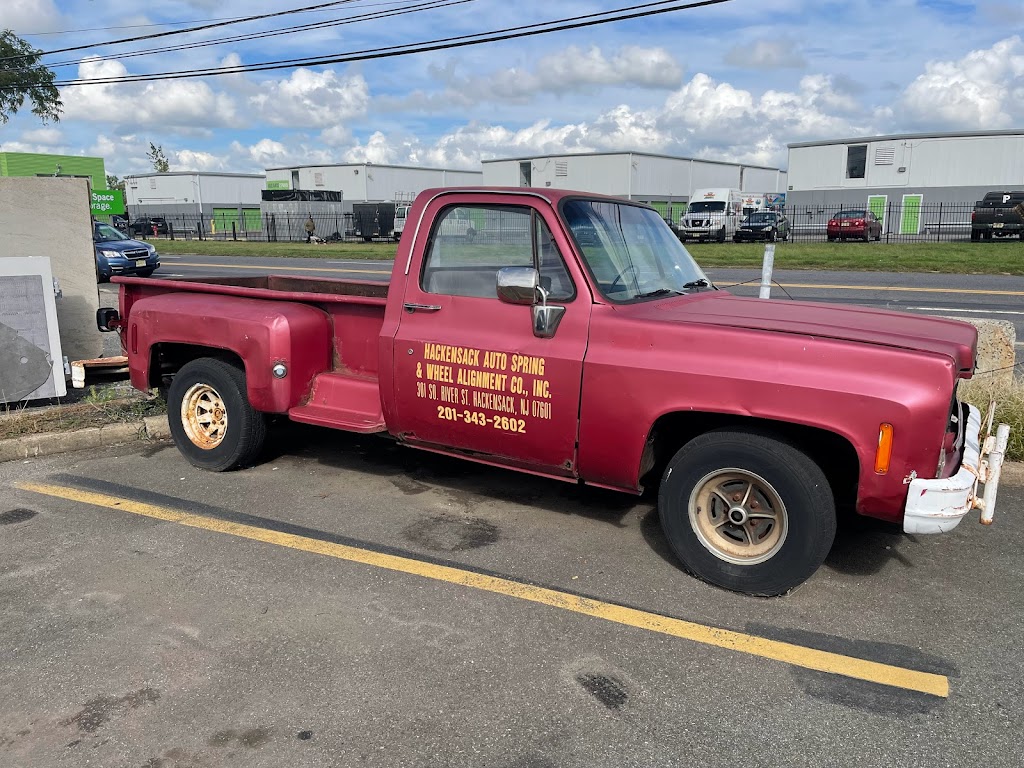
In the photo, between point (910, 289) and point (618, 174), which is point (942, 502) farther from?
point (618, 174)

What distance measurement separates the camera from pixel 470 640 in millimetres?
3469

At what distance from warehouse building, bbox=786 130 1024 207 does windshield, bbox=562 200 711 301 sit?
42.6 m

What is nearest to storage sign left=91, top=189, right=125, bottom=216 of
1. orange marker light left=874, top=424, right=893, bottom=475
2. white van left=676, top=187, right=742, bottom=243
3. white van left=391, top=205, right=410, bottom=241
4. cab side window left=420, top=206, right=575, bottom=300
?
white van left=391, top=205, right=410, bottom=241

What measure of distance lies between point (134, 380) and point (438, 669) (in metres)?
3.72

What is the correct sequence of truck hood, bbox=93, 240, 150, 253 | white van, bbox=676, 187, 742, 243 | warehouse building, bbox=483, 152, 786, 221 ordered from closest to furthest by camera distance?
truck hood, bbox=93, 240, 150, 253 < white van, bbox=676, 187, 742, 243 < warehouse building, bbox=483, 152, 786, 221

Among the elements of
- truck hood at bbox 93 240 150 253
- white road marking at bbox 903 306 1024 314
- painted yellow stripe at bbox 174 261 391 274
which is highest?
truck hood at bbox 93 240 150 253

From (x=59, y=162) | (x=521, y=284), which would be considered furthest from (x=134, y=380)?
(x=59, y=162)

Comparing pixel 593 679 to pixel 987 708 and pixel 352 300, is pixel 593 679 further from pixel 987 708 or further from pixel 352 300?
pixel 352 300

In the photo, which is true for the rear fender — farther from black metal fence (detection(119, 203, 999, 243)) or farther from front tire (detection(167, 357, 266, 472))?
black metal fence (detection(119, 203, 999, 243))

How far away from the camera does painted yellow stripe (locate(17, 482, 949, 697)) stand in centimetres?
324

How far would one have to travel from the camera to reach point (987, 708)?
3.00 metres

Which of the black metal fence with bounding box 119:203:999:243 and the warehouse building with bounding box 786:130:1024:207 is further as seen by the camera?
the warehouse building with bounding box 786:130:1024:207

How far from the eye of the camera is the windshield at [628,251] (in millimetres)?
4281

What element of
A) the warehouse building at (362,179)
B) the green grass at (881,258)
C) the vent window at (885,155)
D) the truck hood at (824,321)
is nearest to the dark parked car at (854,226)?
the green grass at (881,258)
